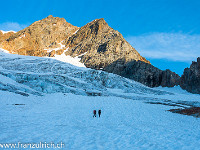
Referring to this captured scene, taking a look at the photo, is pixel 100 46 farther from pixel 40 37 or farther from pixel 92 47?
pixel 40 37

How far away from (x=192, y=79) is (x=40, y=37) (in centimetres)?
15351

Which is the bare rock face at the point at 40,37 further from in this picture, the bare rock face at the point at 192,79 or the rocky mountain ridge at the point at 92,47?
the bare rock face at the point at 192,79

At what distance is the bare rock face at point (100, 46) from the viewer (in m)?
109

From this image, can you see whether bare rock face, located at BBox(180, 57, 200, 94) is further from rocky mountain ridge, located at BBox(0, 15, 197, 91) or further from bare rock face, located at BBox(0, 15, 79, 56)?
bare rock face, located at BBox(0, 15, 79, 56)

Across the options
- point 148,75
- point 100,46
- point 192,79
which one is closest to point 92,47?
point 100,46

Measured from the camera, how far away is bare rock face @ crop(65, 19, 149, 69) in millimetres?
108938

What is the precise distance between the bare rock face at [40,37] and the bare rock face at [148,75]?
8690 cm

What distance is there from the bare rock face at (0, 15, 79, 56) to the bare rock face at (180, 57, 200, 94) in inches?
4701

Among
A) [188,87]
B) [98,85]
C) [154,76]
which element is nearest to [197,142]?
[98,85]

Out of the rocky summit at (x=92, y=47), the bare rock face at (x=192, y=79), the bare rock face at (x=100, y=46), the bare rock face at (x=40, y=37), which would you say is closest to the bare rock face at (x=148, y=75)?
the rocky summit at (x=92, y=47)

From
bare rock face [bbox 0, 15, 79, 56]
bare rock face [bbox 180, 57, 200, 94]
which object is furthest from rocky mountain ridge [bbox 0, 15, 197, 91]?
bare rock face [bbox 180, 57, 200, 94]

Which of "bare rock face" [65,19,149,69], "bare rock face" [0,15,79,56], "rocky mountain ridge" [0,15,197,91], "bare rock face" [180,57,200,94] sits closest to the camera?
"bare rock face" [180,57,200,94]

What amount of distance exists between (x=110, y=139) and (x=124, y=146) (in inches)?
50.4

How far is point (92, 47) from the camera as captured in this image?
427 feet
